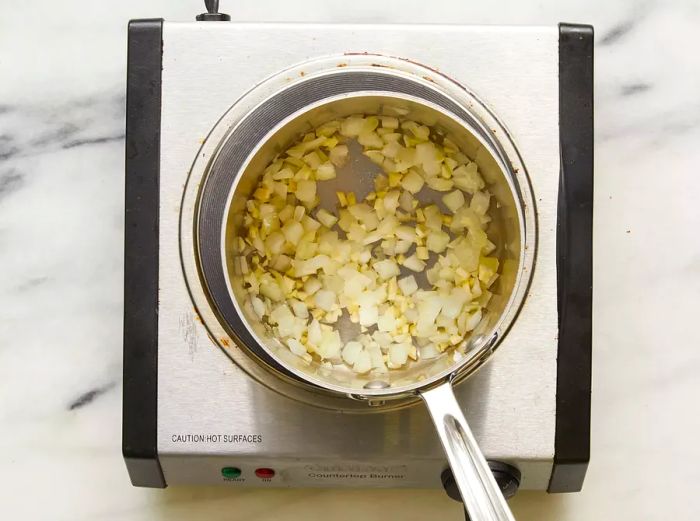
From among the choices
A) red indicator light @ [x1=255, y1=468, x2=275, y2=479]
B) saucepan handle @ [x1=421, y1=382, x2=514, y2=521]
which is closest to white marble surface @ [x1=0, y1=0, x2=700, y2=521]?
red indicator light @ [x1=255, y1=468, x2=275, y2=479]

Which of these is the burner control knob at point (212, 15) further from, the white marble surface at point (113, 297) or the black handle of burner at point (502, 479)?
the black handle of burner at point (502, 479)

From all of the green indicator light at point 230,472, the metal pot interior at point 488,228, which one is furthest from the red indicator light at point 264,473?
the metal pot interior at point 488,228

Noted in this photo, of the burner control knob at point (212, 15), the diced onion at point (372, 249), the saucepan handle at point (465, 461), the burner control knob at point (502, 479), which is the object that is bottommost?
the burner control knob at point (502, 479)

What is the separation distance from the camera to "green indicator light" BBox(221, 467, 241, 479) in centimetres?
75

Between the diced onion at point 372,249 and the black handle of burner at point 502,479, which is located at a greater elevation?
the diced onion at point 372,249

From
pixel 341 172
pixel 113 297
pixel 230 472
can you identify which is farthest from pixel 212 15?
pixel 230 472

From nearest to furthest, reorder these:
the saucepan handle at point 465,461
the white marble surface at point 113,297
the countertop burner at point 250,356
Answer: the saucepan handle at point 465,461
the countertop burner at point 250,356
the white marble surface at point 113,297

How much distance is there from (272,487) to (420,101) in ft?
1.28

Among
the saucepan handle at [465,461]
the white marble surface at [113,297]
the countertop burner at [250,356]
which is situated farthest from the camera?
the white marble surface at [113,297]

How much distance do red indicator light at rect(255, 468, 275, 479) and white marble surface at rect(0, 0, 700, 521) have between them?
2.9 inches

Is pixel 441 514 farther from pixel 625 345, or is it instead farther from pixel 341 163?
pixel 341 163

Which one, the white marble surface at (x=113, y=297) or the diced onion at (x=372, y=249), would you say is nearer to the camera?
the diced onion at (x=372, y=249)

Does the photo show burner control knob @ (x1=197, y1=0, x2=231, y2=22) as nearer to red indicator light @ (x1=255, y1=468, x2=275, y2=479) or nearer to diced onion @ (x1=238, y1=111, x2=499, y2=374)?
diced onion @ (x1=238, y1=111, x2=499, y2=374)

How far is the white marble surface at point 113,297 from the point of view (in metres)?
0.83
